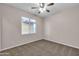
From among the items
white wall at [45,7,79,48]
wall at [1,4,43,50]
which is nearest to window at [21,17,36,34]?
wall at [1,4,43,50]

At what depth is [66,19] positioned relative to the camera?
1.79 metres

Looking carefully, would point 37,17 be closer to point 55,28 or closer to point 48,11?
point 48,11

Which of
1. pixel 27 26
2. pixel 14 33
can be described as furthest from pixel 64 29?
pixel 14 33

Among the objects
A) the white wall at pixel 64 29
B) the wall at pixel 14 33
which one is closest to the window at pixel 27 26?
the wall at pixel 14 33

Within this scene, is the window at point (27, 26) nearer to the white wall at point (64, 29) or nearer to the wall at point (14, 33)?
the wall at point (14, 33)

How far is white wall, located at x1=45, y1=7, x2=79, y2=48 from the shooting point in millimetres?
1676

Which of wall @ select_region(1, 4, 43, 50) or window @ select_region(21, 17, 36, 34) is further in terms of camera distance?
wall @ select_region(1, 4, 43, 50)

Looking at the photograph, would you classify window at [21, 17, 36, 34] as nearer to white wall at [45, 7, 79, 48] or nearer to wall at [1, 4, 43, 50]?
wall at [1, 4, 43, 50]

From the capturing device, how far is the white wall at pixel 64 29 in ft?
5.50

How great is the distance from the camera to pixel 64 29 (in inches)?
71.4

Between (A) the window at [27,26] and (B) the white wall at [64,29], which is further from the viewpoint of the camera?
(B) the white wall at [64,29]

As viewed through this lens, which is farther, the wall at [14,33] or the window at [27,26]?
the wall at [14,33]

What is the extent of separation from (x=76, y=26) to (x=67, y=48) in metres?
0.61

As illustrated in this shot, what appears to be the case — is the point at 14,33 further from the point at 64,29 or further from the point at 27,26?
the point at 64,29
